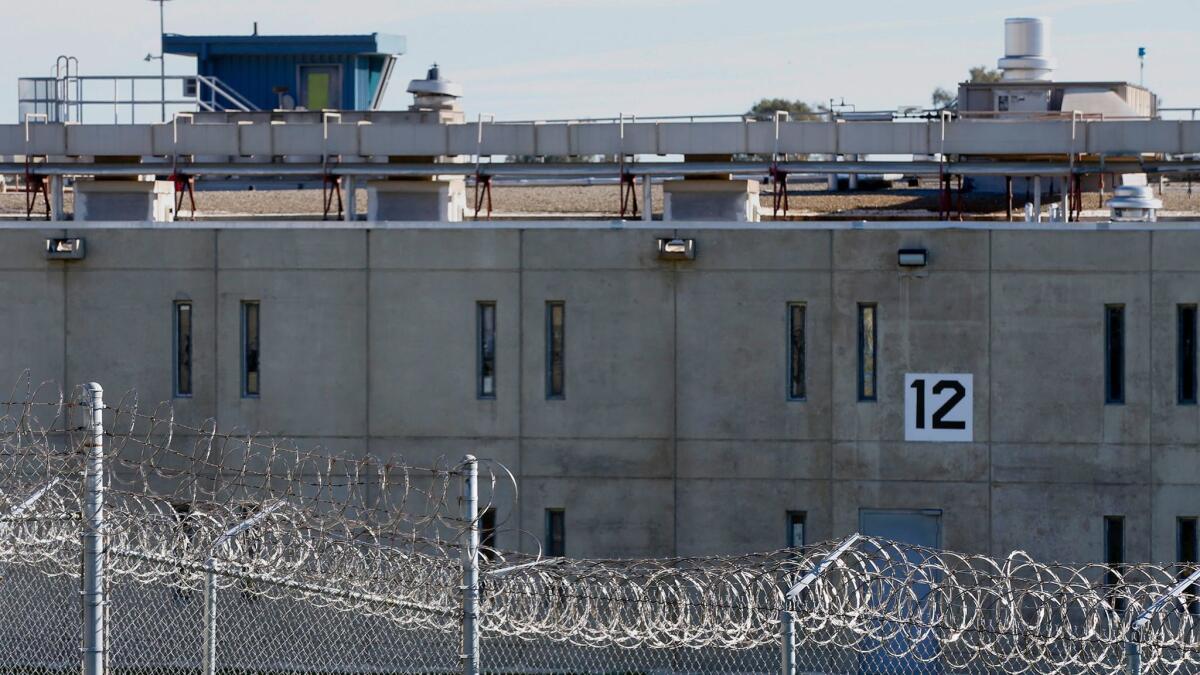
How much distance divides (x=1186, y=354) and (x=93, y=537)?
1271cm

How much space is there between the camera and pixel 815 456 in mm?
19641

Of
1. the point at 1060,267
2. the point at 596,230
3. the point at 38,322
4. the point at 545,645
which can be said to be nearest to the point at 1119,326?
the point at 1060,267

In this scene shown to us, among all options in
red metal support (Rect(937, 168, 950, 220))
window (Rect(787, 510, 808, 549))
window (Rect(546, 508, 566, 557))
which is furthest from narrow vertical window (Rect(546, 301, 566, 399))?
red metal support (Rect(937, 168, 950, 220))

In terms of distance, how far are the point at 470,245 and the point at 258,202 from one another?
36.4 ft

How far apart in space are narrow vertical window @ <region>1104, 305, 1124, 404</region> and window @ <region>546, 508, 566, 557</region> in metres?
5.85

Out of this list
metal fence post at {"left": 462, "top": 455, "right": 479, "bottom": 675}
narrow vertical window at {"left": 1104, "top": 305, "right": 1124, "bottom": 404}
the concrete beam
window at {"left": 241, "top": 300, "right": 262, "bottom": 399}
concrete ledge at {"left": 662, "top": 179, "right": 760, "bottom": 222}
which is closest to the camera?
metal fence post at {"left": 462, "top": 455, "right": 479, "bottom": 675}

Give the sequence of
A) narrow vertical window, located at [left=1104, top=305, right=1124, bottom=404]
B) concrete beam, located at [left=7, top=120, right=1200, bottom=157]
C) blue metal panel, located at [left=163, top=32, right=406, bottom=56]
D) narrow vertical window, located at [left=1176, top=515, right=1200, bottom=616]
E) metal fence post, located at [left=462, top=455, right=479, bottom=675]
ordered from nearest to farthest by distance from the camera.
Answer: metal fence post, located at [left=462, top=455, right=479, bottom=675]
narrow vertical window, located at [left=1176, top=515, right=1200, bottom=616]
narrow vertical window, located at [left=1104, top=305, right=1124, bottom=404]
concrete beam, located at [left=7, top=120, right=1200, bottom=157]
blue metal panel, located at [left=163, top=32, right=406, bottom=56]

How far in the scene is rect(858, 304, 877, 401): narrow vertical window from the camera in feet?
64.5

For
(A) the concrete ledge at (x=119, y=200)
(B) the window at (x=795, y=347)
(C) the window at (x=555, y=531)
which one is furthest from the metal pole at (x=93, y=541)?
(A) the concrete ledge at (x=119, y=200)

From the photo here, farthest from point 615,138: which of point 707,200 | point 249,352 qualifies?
point 249,352

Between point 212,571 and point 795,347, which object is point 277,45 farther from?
point 212,571

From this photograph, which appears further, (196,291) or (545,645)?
(196,291)

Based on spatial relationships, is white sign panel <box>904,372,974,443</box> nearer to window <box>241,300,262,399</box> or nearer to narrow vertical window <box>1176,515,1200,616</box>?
narrow vertical window <box>1176,515,1200,616</box>

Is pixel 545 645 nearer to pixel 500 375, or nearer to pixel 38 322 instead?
pixel 500 375
